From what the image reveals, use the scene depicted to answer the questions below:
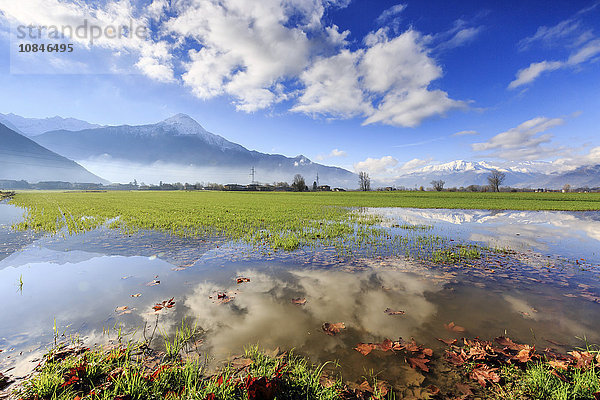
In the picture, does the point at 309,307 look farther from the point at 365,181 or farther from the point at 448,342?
the point at 365,181

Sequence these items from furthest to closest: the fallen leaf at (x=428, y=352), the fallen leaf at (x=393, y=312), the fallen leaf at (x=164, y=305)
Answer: the fallen leaf at (x=164, y=305)
the fallen leaf at (x=393, y=312)
the fallen leaf at (x=428, y=352)

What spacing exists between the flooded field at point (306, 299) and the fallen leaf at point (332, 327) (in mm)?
88

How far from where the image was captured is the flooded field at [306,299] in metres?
4.19

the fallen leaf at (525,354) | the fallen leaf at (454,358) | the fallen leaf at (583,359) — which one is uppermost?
the fallen leaf at (583,359)

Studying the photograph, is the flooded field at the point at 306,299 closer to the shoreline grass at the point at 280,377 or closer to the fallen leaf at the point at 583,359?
the shoreline grass at the point at 280,377

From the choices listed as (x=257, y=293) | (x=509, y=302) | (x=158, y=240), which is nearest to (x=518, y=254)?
(x=509, y=302)

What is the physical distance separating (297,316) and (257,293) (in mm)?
1569

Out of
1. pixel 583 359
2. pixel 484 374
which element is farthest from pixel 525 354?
pixel 484 374

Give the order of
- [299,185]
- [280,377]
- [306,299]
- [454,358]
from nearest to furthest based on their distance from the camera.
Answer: [280,377] → [454,358] → [306,299] → [299,185]

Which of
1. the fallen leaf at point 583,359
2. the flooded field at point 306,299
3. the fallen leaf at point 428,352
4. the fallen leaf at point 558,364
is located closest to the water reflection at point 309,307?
A: the flooded field at point 306,299

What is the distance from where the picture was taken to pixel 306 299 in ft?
19.4

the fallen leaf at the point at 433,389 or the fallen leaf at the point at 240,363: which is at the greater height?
the fallen leaf at the point at 433,389

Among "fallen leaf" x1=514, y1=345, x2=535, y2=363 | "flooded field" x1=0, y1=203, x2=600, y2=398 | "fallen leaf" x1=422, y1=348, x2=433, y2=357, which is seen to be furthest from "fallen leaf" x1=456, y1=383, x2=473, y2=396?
"fallen leaf" x1=514, y1=345, x2=535, y2=363

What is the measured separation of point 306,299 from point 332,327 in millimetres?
1369
